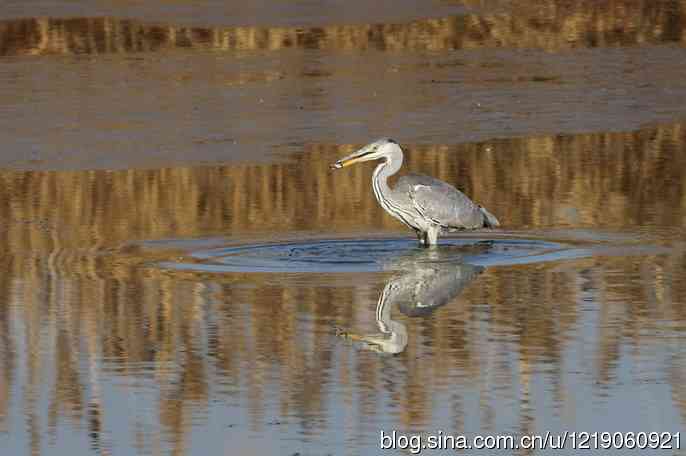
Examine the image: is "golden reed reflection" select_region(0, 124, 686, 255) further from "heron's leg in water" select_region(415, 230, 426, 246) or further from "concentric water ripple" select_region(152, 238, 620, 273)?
"concentric water ripple" select_region(152, 238, 620, 273)

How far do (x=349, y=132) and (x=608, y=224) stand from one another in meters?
4.20

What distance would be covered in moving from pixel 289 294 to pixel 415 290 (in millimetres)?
673

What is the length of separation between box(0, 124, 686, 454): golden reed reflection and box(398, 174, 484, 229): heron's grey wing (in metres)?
0.56

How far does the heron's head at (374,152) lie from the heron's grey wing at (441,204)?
8.6 inches

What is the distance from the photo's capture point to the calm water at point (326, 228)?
6711 mm

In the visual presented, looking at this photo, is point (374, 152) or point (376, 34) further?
point (376, 34)

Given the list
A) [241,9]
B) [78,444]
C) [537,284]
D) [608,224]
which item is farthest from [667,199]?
[241,9]

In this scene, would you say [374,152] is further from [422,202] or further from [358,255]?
[358,255]

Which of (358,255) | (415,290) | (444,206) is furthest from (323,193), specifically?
(415,290)

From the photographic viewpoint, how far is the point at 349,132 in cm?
1492

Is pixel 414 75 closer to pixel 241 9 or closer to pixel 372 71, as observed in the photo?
pixel 372 71

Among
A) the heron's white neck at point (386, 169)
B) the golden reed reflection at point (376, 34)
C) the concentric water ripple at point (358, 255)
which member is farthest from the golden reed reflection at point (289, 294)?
the golden reed reflection at point (376, 34)

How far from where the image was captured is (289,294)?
9.02 metres

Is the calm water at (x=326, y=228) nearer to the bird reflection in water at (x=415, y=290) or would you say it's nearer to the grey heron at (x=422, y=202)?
the bird reflection in water at (x=415, y=290)
